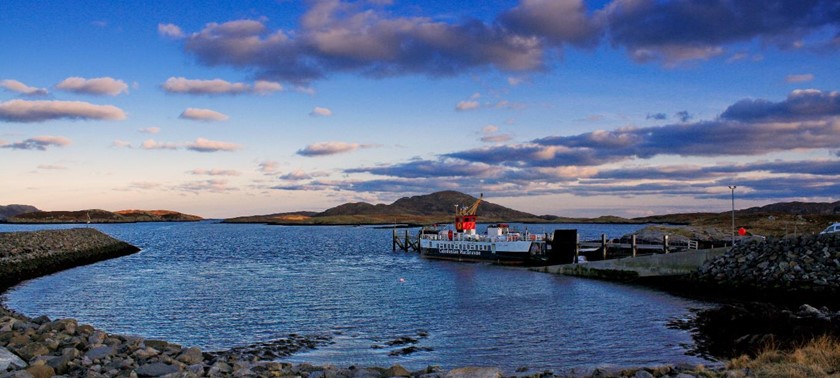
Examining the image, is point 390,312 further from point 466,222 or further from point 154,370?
point 466,222

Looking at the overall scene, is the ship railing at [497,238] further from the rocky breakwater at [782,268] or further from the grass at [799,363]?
the grass at [799,363]

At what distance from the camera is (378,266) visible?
65.7m

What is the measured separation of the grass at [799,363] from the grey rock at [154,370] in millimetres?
12898

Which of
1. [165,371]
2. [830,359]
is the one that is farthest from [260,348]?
[830,359]

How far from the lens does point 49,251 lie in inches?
2530

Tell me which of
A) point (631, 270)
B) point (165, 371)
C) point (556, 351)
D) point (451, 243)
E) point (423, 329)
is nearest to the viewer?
point (165, 371)

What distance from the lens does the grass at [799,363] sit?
44.9 ft

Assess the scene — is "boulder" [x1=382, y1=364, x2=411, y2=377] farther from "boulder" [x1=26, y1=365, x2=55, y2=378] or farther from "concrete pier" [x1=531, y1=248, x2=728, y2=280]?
"concrete pier" [x1=531, y1=248, x2=728, y2=280]

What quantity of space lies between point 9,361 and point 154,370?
2916 mm

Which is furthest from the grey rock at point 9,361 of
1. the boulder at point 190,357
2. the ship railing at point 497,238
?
the ship railing at point 497,238

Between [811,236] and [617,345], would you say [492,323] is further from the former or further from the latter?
[811,236]

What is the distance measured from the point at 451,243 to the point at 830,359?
60.0 m

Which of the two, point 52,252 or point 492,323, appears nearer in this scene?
point 492,323

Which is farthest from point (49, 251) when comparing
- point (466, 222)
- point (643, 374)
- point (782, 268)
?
point (643, 374)
